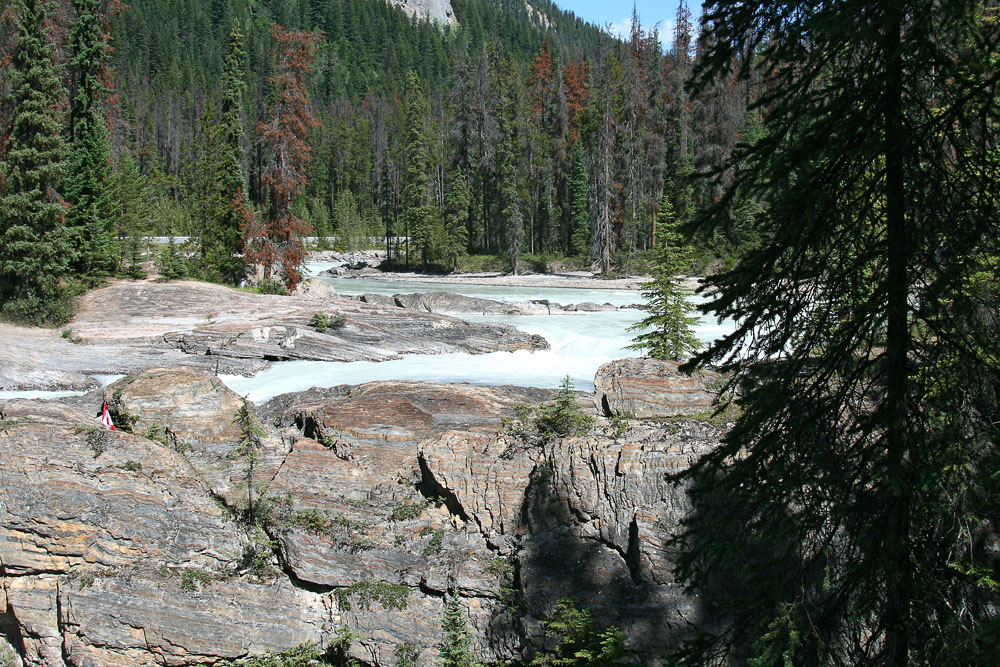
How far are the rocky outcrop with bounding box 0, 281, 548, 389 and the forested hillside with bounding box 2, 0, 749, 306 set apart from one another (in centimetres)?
462

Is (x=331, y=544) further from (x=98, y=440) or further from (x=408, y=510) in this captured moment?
(x=98, y=440)

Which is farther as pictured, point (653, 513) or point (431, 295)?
point (431, 295)

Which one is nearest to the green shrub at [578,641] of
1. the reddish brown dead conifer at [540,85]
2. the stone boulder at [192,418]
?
the stone boulder at [192,418]

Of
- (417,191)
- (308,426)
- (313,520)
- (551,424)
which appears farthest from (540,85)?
(313,520)

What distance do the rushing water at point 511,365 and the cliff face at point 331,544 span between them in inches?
356

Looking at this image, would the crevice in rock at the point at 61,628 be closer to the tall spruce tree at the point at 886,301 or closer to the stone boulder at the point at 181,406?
the stone boulder at the point at 181,406

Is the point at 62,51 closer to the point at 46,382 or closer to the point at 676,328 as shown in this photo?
the point at 46,382

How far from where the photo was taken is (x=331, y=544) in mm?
8852

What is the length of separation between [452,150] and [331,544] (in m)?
63.3

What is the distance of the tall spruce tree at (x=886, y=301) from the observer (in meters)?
4.11

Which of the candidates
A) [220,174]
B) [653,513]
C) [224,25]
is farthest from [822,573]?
[224,25]

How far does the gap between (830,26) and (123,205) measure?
33.0 metres

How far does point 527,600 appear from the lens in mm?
8102

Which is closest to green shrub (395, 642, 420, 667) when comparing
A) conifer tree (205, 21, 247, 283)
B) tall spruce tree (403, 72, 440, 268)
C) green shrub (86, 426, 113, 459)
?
green shrub (86, 426, 113, 459)
